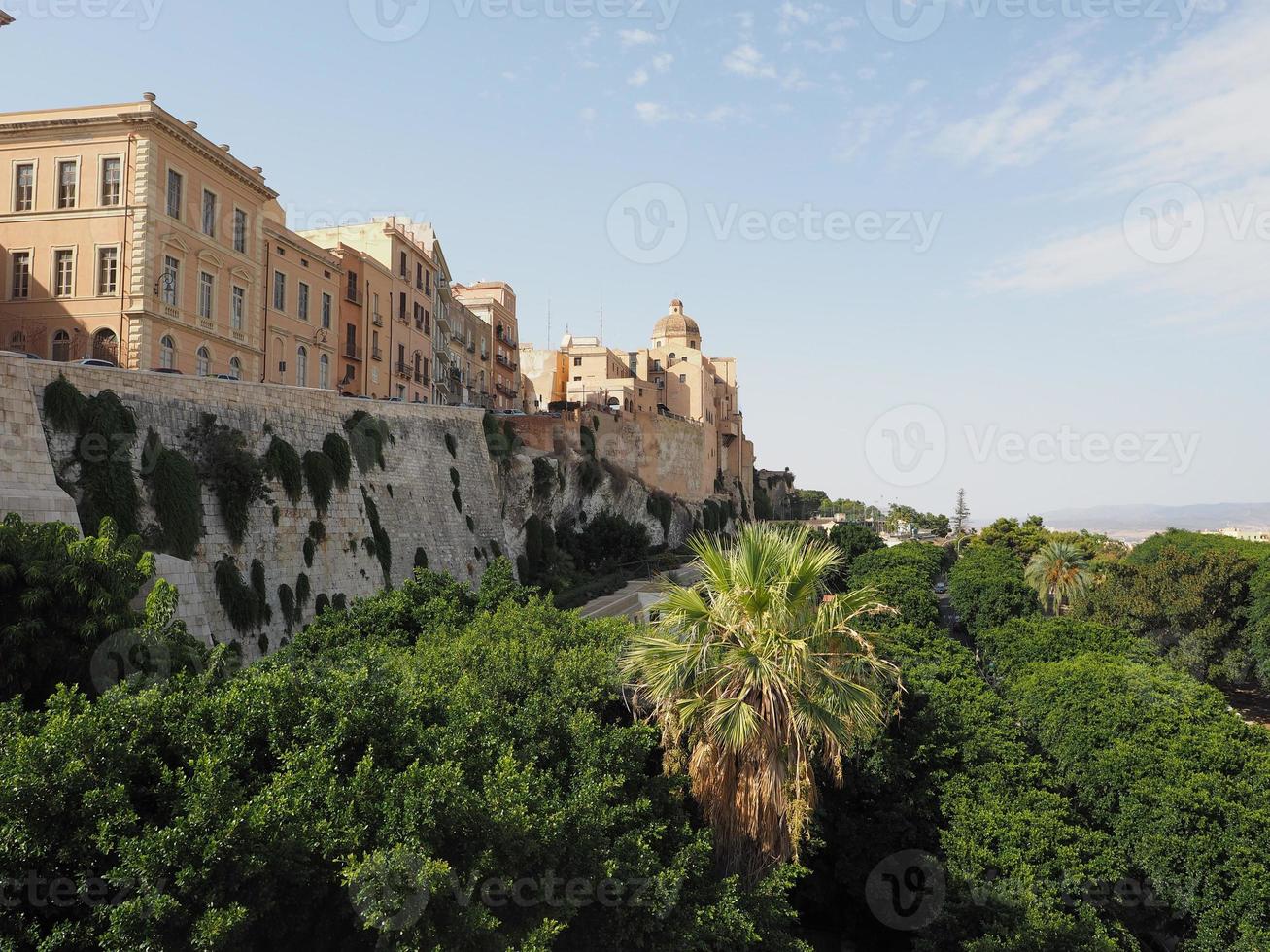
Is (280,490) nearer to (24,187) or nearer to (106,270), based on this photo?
(106,270)

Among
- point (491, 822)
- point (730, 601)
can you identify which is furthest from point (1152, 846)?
point (491, 822)

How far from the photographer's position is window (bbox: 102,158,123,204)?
2645cm

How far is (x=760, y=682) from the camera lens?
9844mm

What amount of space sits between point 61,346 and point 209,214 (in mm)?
6616

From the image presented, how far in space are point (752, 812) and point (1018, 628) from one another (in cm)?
2678

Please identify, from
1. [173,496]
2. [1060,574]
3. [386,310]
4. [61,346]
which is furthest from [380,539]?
[1060,574]

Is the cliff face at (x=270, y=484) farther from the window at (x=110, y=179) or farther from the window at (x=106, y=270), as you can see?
the window at (x=110, y=179)

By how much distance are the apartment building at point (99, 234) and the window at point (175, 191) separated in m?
0.04

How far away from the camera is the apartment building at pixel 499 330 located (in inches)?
2397

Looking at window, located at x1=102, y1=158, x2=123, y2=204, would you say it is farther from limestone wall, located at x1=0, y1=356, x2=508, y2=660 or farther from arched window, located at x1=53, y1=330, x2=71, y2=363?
limestone wall, located at x1=0, y1=356, x2=508, y2=660

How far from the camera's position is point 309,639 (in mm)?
17344

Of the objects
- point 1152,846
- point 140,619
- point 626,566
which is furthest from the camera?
Result: point 626,566

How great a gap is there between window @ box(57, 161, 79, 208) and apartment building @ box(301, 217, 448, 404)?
41.3ft

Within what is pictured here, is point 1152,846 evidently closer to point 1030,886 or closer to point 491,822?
point 1030,886
